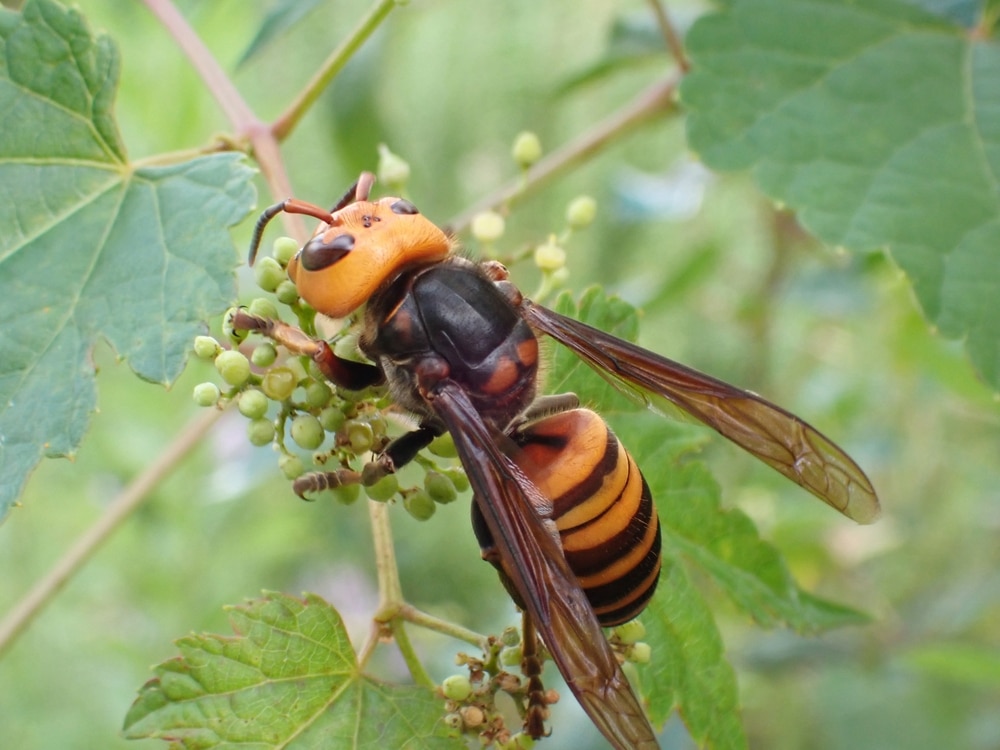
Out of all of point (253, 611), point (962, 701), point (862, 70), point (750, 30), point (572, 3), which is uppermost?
point (572, 3)

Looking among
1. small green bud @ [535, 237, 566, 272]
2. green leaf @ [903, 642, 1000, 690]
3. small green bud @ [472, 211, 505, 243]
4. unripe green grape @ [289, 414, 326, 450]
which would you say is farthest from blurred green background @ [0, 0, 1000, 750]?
unripe green grape @ [289, 414, 326, 450]

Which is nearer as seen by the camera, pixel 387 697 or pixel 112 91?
pixel 387 697

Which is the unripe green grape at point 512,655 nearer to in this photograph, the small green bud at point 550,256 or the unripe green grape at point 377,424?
the unripe green grape at point 377,424

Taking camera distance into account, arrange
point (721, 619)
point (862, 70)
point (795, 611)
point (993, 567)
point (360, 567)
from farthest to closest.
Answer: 1. point (360, 567)
2. point (993, 567)
3. point (721, 619)
4. point (862, 70)
5. point (795, 611)

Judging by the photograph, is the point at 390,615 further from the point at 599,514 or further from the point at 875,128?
the point at 875,128

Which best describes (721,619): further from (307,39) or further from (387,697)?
(307,39)

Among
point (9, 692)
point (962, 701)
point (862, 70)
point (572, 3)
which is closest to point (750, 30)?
point (862, 70)

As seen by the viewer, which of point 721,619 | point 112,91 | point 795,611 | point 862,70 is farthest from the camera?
point 721,619
